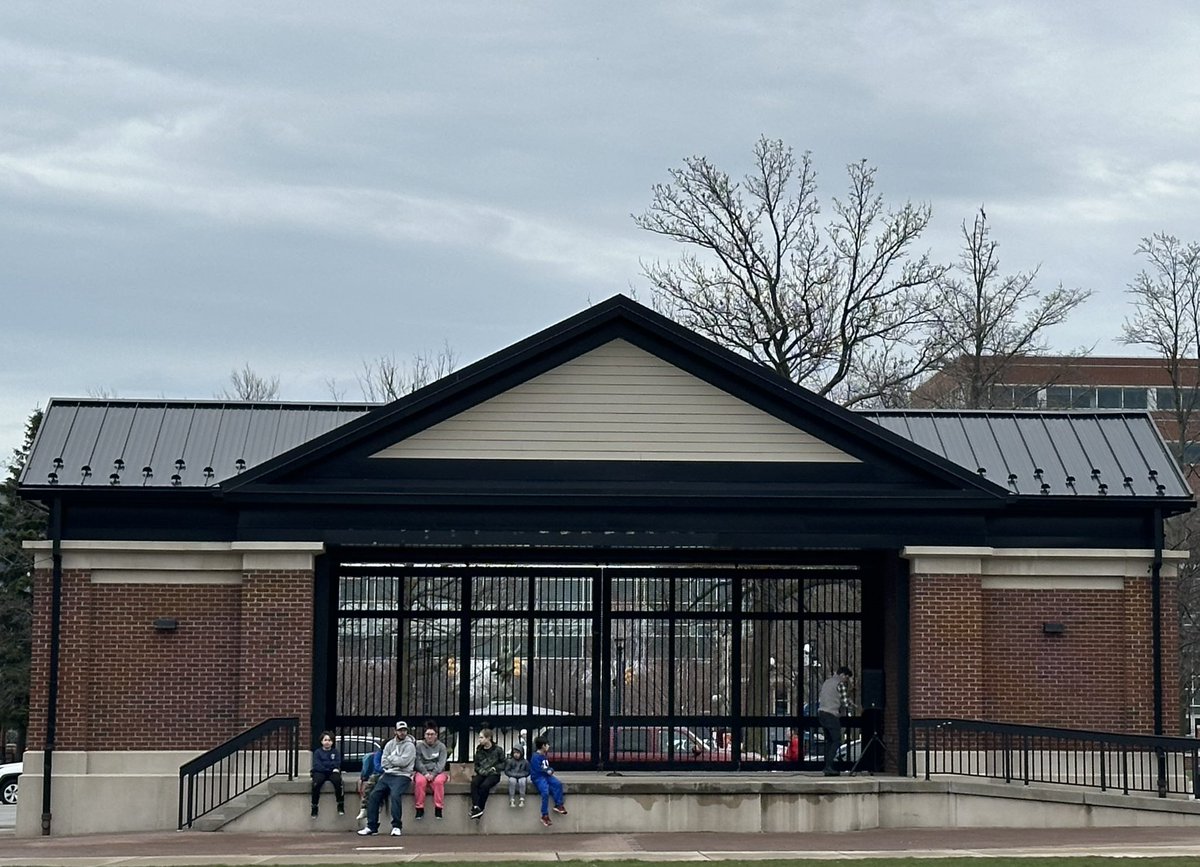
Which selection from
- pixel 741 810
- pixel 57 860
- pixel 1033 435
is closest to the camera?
pixel 57 860

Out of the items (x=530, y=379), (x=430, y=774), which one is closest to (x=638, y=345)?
(x=530, y=379)

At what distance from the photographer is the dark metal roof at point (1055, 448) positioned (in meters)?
24.3

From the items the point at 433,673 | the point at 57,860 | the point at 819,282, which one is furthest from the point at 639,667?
the point at 819,282

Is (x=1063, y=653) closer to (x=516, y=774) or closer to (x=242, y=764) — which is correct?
(x=516, y=774)

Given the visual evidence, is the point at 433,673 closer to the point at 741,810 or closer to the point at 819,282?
the point at 741,810

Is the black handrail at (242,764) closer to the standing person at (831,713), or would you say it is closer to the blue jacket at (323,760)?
the blue jacket at (323,760)

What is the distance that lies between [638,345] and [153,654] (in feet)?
25.9

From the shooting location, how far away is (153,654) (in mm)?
23547

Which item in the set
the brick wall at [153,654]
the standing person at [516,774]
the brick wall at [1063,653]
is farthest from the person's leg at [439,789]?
the brick wall at [1063,653]

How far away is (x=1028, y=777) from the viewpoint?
888 inches

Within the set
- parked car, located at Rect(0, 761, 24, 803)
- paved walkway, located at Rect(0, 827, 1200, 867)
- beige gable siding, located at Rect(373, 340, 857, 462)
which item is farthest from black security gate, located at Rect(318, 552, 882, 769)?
parked car, located at Rect(0, 761, 24, 803)

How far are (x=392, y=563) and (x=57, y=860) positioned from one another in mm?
7310

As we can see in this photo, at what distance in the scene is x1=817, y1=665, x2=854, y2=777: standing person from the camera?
921 inches

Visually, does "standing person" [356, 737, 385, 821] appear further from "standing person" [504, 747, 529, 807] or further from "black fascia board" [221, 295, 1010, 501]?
"black fascia board" [221, 295, 1010, 501]
